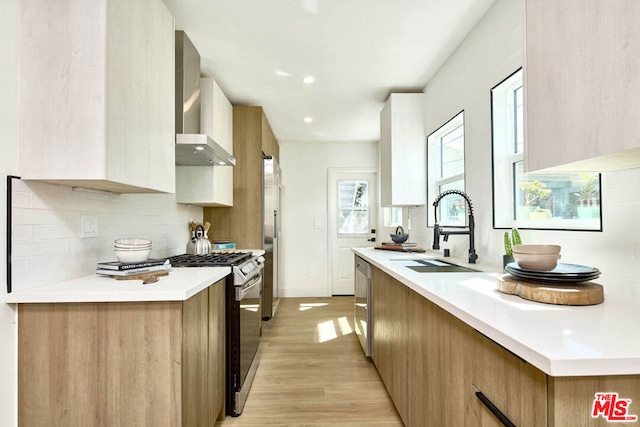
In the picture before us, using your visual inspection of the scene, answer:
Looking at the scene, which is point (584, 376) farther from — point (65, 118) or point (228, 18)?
point (228, 18)

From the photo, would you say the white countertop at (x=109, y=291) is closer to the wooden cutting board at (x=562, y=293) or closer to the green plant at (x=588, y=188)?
the wooden cutting board at (x=562, y=293)

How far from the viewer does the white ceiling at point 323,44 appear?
81.9 inches

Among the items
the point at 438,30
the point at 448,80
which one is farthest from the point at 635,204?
the point at 448,80

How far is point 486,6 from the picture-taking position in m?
2.08

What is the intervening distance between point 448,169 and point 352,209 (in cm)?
267

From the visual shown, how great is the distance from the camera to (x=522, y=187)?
6.39 ft

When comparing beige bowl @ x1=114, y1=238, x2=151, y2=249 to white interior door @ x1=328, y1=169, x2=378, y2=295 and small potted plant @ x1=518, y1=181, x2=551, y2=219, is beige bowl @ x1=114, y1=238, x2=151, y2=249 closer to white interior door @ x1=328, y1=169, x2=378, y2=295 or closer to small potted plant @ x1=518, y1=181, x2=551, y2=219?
small potted plant @ x1=518, y1=181, x2=551, y2=219

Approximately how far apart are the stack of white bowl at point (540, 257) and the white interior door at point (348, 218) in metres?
4.32

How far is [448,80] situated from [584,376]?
2609 millimetres

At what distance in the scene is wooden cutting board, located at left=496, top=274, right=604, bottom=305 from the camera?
40.8 inches

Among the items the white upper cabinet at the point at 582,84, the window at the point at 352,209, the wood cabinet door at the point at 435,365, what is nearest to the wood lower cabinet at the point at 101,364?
the wood cabinet door at the point at 435,365

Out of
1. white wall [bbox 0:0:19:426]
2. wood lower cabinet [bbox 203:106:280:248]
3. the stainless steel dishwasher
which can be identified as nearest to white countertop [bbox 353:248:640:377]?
the stainless steel dishwasher

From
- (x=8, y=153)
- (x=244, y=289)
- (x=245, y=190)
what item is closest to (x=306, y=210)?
(x=245, y=190)

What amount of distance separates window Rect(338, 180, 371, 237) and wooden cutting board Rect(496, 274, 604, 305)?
4.44 m
